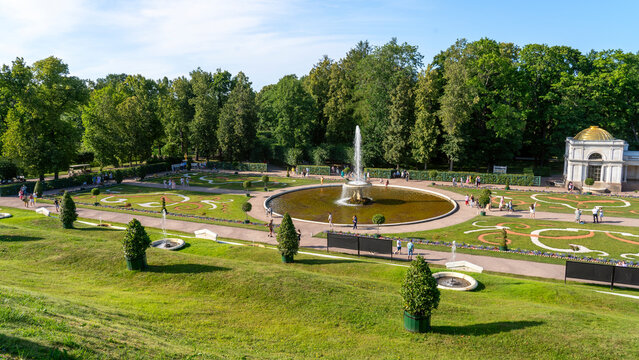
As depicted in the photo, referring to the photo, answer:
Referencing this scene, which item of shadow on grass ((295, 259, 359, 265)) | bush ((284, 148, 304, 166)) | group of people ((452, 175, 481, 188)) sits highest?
bush ((284, 148, 304, 166))

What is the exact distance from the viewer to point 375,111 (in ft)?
206

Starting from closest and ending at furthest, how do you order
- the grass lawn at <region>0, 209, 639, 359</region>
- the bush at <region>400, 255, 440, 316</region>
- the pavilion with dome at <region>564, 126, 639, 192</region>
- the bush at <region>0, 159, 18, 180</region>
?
the grass lawn at <region>0, 209, 639, 359</region> → the bush at <region>400, 255, 440, 316</region> → the pavilion with dome at <region>564, 126, 639, 192</region> → the bush at <region>0, 159, 18, 180</region>

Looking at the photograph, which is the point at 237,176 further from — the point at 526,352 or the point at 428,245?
the point at 526,352

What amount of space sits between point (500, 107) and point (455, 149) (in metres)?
8.61

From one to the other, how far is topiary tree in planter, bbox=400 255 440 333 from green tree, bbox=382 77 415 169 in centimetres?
4792

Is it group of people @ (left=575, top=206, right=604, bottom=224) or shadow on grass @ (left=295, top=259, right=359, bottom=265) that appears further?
group of people @ (left=575, top=206, right=604, bottom=224)

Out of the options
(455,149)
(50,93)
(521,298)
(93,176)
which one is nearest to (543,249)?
(521,298)

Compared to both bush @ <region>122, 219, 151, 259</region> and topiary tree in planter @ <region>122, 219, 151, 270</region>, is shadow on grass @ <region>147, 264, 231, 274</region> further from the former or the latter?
bush @ <region>122, 219, 151, 259</region>

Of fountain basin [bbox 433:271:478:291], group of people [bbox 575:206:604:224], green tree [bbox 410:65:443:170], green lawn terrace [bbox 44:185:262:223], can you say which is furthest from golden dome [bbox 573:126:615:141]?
green lawn terrace [bbox 44:185:262:223]

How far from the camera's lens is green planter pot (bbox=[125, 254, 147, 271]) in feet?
58.5

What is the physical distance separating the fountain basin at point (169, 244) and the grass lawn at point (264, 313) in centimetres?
301

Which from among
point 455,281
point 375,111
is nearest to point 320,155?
point 375,111

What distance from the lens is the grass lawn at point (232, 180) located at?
52.3 m

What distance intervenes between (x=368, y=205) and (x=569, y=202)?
21.0m
